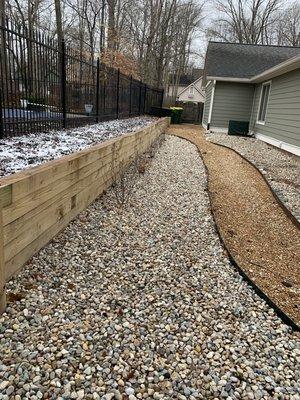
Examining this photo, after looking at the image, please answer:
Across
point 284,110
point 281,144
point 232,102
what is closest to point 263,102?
point 232,102

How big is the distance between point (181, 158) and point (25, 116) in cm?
398

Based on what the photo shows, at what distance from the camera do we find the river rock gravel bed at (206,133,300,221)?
5.30 m

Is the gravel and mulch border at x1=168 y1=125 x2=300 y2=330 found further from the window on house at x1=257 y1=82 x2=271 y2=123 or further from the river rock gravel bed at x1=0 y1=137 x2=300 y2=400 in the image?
the window on house at x1=257 y1=82 x2=271 y2=123

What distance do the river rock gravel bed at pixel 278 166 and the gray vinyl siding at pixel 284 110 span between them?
0.48 metres

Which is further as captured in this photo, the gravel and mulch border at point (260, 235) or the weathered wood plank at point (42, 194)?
the gravel and mulch border at point (260, 235)

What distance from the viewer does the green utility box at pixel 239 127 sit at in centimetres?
1405

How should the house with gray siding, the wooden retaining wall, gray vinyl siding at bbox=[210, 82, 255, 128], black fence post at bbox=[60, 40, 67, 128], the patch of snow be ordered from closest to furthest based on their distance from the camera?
the wooden retaining wall, the patch of snow, black fence post at bbox=[60, 40, 67, 128], the house with gray siding, gray vinyl siding at bbox=[210, 82, 255, 128]

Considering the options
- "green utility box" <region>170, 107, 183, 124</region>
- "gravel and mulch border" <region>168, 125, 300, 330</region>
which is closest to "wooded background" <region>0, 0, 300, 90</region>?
"green utility box" <region>170, 107, 183, 124</region>

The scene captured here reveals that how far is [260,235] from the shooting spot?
4.03 metres

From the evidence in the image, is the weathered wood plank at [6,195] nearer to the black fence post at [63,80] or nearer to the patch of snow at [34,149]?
the patch of snow at [34,149]

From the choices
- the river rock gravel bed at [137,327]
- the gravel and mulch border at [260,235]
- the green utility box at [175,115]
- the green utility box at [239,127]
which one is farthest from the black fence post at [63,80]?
the green utility box at [175,115]

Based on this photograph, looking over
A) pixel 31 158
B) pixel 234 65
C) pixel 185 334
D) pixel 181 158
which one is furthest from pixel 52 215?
pixel 234 65

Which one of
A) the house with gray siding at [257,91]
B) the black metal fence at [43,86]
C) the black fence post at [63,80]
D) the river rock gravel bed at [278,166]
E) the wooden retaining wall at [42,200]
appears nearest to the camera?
the wooden retaining wall at [42,200]

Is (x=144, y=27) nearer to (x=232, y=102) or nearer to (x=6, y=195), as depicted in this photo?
(x=232, y=102)
